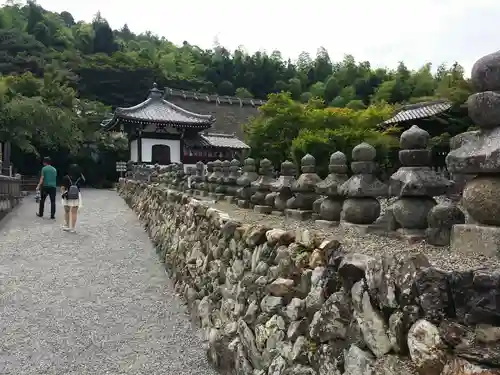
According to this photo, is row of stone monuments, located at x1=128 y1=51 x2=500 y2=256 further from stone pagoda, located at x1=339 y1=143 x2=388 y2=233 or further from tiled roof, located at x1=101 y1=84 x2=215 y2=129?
tiled roof, located at x1=101 y1=84 x2=215 y2=129

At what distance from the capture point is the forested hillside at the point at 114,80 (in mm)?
22639

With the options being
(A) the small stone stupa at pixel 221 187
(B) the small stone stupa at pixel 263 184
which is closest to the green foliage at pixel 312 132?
(A) the small stone stupa at pixel 221 187

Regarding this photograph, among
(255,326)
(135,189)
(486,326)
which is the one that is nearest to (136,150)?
(135,189)

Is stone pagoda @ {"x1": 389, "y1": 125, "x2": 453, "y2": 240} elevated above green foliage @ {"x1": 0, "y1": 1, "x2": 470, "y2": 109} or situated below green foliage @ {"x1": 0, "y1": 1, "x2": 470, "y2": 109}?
below

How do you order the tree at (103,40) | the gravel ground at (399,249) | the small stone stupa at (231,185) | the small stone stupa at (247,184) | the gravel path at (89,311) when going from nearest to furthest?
the gravel ground at (399,249)
the gravel path at (89,311)
the small stone stupa at (247,184)
the small stone stupa at (231,185)
the tree at (103,40)

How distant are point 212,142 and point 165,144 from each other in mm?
2995

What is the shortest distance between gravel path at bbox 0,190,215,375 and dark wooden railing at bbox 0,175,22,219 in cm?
283

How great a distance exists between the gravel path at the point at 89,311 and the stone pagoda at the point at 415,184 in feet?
8.24

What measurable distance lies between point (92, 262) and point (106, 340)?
3.55 meters

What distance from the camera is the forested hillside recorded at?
22639 millimetres

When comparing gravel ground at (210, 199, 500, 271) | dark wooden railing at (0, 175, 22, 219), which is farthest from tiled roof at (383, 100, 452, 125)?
gravel ground at (210, 199, 500, 271)

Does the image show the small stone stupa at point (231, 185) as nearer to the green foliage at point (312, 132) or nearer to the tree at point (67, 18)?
the green foliage at point (312, 132)

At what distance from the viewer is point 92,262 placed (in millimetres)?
8141

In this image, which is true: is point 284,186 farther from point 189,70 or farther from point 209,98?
point 189,70
